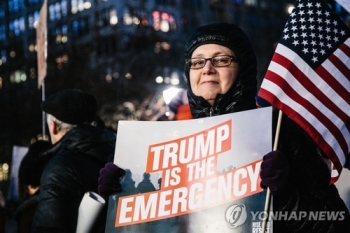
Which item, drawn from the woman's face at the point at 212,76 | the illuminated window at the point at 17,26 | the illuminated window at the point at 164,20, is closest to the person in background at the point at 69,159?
the woman's face at the point at 212,76

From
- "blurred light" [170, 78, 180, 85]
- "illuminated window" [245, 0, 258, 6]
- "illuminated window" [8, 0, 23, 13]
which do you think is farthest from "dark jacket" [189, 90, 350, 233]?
"illuminated window" [8, 0, 23, 13]

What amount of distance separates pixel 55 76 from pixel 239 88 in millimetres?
31739

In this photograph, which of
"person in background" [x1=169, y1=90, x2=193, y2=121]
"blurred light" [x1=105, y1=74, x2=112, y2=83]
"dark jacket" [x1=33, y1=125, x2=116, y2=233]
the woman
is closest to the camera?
the woman

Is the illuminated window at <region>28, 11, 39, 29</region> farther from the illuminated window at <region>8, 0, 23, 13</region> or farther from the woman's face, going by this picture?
the woman's face

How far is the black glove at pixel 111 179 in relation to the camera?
9.67 ft

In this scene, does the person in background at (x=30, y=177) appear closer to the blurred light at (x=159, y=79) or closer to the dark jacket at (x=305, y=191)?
the dark jacket at (x=305, y=191)

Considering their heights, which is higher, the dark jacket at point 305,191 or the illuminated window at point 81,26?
the illuminated window at point 81,26

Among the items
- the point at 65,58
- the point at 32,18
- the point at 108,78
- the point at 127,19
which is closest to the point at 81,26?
the point at 127,19

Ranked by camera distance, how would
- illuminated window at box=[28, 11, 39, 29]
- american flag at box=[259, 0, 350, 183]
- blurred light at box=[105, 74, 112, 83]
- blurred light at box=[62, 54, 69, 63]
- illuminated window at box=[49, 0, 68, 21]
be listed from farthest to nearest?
illuminated window at box=[28, 11, 39, 29] < illuminated window at box=[49, 0, 68, 21] < blurred light at box=[105, 74, 112, 83] < blurred light at box=[62, 54, 69, 63] < american flag at box=[259, 0, 350, 183]

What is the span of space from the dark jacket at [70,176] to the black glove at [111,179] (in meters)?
0.46

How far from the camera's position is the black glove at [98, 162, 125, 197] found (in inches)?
116

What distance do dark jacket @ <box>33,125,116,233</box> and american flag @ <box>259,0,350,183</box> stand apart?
1.07 m

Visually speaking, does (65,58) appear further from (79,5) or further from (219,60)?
(79,5)

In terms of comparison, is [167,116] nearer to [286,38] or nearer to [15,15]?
[286,38]
